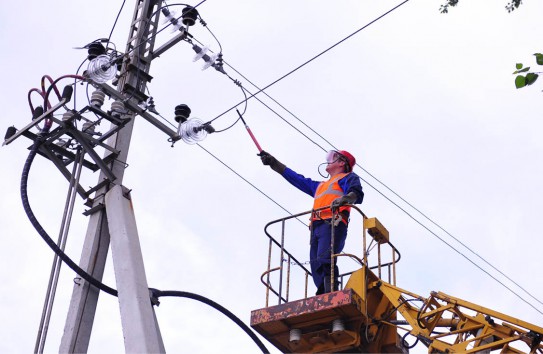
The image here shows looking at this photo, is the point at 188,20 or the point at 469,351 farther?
A: the point at 188,20

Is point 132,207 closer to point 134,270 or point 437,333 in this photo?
point 134,270

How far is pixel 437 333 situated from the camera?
11102 mm

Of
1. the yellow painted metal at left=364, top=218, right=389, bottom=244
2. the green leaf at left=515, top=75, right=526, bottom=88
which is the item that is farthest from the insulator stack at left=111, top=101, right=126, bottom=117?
the green leaf at left=515, top=75, right=526, bottom=88

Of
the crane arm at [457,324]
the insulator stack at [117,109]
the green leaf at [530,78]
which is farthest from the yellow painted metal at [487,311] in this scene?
the green leaf at [530,78]

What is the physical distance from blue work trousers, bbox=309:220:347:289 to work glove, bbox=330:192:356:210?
29 cm

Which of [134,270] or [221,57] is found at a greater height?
[221,57]

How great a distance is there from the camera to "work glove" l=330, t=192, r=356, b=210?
37.3 ft

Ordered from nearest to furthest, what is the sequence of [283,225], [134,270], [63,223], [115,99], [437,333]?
[134,270]
[63,223]
[115,99]
[437,333]
[283,225]

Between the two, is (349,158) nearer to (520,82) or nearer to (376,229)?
(376,229)

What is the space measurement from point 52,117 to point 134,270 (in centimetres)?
220

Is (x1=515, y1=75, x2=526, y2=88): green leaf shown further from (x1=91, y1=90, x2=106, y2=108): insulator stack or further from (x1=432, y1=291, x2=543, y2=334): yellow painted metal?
(x1=91, y1=90, x2=106, y2=108): insulator stack

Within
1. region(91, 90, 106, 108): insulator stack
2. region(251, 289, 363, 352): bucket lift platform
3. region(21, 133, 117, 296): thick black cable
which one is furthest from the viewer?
region(251, 289, 363, 352): bucket lift platform

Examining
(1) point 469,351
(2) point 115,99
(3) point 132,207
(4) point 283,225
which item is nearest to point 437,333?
(1) point 469,351

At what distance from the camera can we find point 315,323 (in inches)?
434
